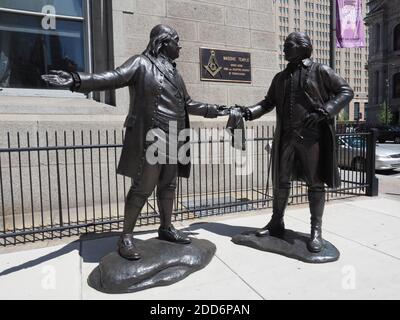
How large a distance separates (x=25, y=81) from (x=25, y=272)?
4276 millimetres

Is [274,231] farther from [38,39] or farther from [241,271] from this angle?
[38,39]

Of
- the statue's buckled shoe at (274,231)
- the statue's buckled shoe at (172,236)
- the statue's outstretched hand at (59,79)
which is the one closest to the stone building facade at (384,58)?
the statue's buckled shoe at (274,231)

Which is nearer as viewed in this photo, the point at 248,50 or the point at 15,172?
the point at 15,172

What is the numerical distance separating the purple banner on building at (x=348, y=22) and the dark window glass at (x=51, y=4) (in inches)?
264

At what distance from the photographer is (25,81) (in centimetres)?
694

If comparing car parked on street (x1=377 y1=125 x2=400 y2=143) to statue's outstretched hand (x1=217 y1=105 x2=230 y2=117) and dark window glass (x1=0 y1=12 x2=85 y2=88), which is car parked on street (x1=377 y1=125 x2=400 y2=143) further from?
statue's outstretched hand (x1=217 y1=105 x2=230 y2=117)

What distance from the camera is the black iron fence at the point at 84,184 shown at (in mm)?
5453

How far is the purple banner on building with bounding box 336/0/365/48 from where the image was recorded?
10.0 m

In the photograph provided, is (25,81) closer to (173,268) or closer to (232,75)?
(232,75)

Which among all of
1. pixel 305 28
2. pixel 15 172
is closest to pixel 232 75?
pixel 15 172

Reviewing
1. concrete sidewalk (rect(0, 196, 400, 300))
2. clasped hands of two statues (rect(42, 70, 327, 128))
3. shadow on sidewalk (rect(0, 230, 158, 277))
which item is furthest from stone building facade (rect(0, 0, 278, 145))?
clasped hands of two statues (rect(42, 70, 327, 128))

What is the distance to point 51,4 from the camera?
701cm

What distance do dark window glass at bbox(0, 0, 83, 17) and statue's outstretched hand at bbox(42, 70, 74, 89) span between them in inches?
183

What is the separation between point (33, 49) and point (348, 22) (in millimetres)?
7866
